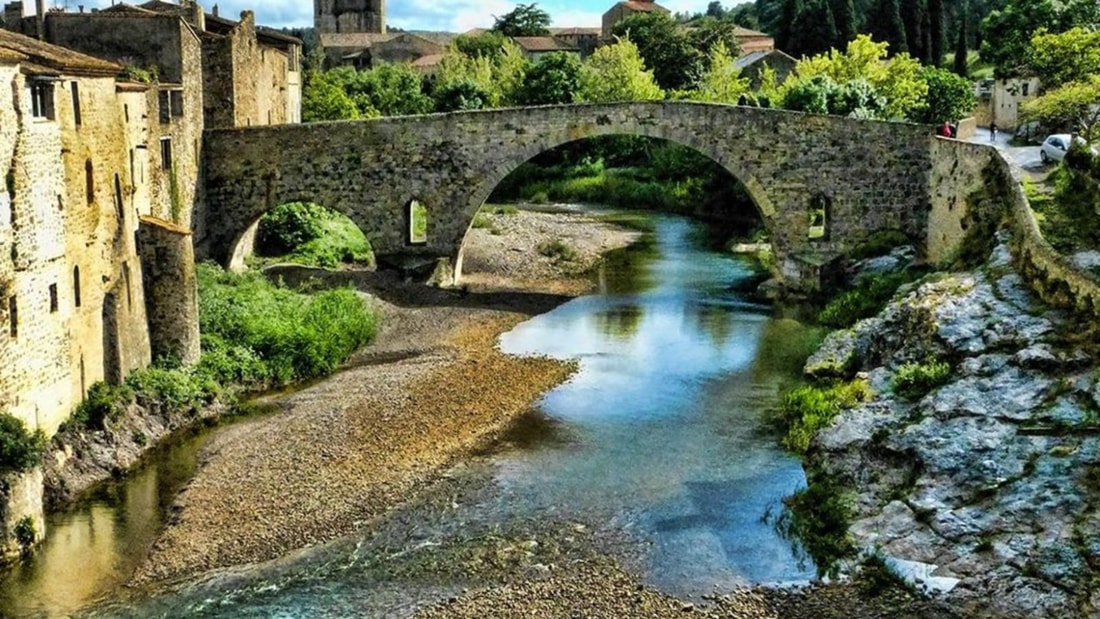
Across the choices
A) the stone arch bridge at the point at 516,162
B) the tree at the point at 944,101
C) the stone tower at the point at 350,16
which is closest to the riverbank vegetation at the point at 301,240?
the stone arch bridge at the point at 516,162

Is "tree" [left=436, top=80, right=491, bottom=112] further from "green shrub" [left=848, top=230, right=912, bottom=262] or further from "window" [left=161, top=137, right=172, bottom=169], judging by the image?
"window" [left=161, top=137, right=172, bottom=169]

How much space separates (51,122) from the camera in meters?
23.2

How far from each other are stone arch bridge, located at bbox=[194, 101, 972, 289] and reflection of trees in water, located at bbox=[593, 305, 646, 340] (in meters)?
5.74

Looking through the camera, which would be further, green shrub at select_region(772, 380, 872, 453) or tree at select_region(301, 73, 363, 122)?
tree at select_region(301, 73, 363, 122)

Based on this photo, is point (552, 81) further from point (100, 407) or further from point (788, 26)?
point (100, 407)

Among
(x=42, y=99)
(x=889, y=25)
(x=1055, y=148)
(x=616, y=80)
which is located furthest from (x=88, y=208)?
(x=889, y=25)

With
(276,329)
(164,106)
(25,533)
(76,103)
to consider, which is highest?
(164,106)

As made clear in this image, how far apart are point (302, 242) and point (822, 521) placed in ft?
91.6

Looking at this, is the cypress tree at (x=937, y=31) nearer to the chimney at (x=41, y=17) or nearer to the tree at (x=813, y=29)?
the tree at (x=813, y=29)

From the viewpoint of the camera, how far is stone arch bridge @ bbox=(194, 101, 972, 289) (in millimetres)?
39656

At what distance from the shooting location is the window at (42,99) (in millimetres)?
22781

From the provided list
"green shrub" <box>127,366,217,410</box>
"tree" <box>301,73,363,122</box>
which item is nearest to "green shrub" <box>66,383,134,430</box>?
"green shrub" <box>127,366,217,410</box>

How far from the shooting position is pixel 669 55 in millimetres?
82875

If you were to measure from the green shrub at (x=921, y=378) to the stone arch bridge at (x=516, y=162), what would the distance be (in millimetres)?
15146
